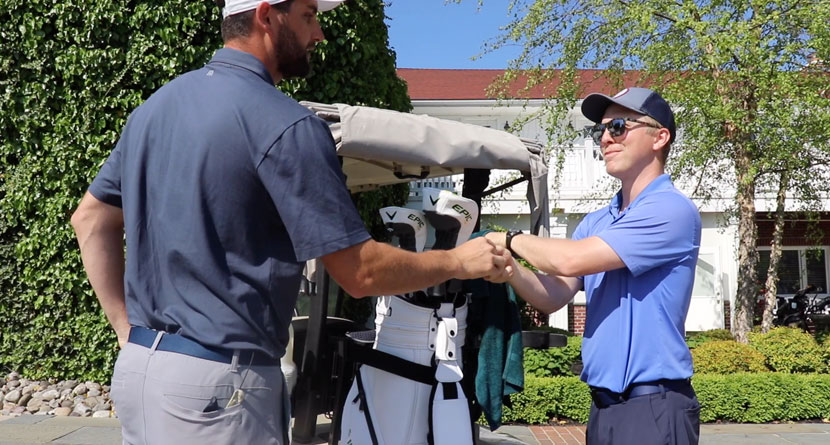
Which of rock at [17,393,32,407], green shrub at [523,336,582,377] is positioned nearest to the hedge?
green shrub at [523,336,582,377]

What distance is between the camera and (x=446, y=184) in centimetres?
1377

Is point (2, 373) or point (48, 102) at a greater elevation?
point (48, 102)

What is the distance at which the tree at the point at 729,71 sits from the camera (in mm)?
9734

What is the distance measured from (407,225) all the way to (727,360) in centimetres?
694

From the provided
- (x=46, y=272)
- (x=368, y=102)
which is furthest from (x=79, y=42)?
(x=368, y=102)

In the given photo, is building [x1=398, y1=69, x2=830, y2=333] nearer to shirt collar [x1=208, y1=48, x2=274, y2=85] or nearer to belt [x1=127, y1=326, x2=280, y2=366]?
shirt collar [x1=208, y1=48, x2=274, y2=85]

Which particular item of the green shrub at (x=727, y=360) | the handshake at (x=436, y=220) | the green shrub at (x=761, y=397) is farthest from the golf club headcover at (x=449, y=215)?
the green shrub at (x=727, y=360)

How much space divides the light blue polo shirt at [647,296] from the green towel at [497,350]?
1.75m

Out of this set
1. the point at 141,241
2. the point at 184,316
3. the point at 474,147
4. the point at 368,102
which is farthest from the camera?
the point at 368,102

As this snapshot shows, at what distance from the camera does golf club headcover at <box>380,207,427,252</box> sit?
172 inches

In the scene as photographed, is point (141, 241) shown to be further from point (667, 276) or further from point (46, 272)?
point (46, 272)

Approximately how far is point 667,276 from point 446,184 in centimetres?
1109

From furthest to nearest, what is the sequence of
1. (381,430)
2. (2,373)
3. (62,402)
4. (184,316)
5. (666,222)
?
1. (2,373)
2. (62,402)
3. (381,430)
4. (666,222)
5. (184,316)

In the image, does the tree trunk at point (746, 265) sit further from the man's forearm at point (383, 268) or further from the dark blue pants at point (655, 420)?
the man's forearm at point (383, 268)
